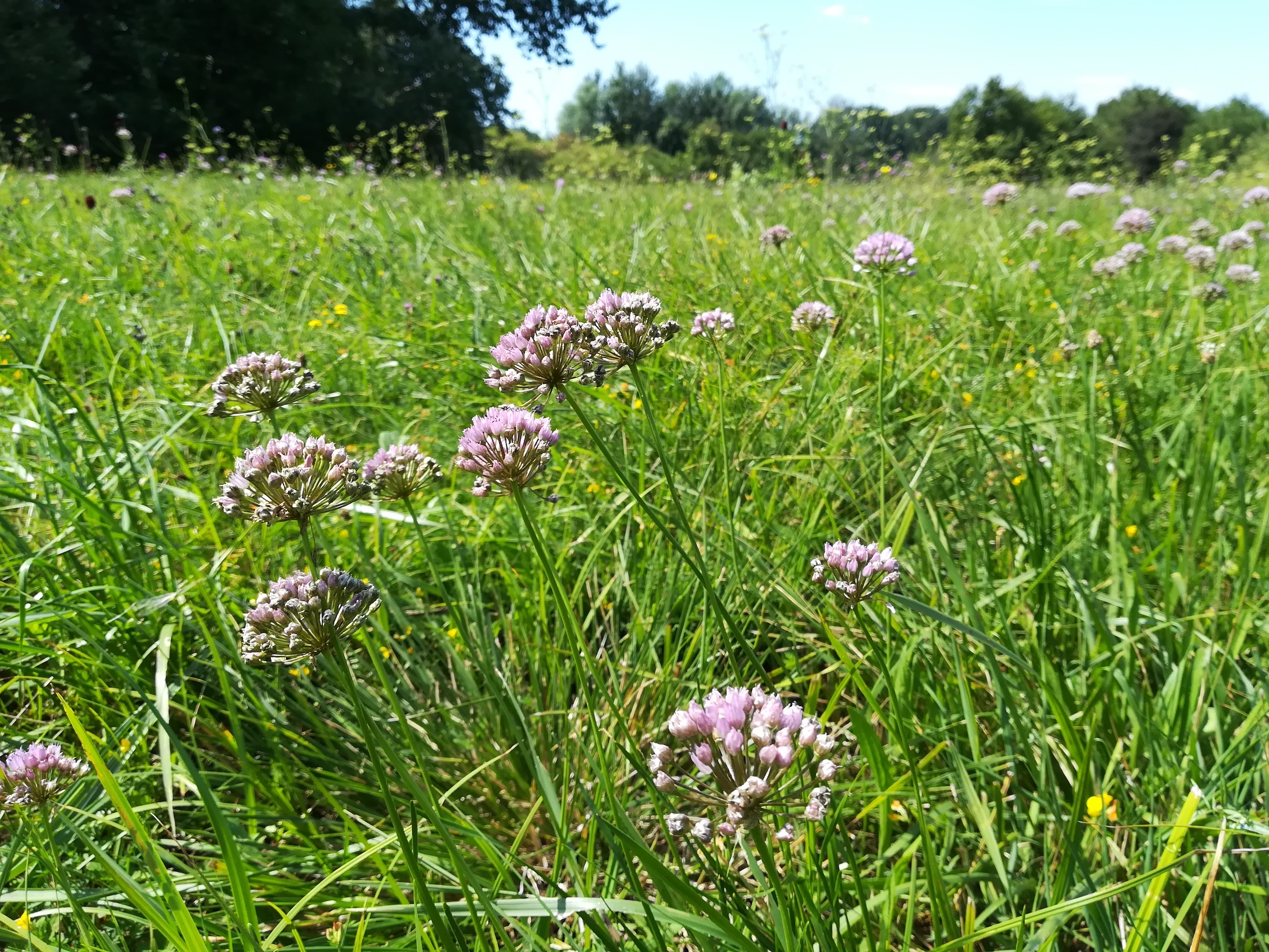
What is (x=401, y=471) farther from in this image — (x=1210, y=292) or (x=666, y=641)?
(x=1210, y=292)

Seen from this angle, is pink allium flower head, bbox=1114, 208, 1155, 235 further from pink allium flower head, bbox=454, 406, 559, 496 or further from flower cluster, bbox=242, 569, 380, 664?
flower cluster, bbox=242, 569, 380, 664

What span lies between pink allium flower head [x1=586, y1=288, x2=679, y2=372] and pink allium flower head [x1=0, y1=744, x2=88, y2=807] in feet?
3.12

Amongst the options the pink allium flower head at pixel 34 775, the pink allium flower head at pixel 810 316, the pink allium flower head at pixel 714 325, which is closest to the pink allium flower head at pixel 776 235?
the pink allium flower head at pixel 810 316

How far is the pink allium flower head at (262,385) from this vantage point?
53.0 inches

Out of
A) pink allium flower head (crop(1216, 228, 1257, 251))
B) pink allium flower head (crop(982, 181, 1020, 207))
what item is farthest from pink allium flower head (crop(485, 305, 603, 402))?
pink allium flower head (crop(982, 181, 1020, 207))

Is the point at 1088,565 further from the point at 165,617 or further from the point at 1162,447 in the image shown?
the point at 165,617

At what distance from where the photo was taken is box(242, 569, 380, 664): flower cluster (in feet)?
3.05

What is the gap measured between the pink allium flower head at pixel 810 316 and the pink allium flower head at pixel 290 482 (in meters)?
1.58

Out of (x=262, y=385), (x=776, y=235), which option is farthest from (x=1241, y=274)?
(x=262, y=385)

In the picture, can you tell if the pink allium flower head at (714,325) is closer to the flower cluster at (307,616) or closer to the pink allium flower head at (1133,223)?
the flower cluster at (307,616)

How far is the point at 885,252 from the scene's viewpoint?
1980mm

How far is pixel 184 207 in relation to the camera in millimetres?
5922

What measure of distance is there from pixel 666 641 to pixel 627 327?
73 cm

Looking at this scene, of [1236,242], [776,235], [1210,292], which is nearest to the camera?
[1210,292]
